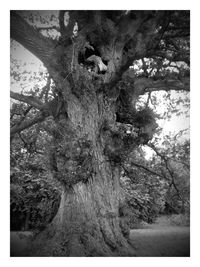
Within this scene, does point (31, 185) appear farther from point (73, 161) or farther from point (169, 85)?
point (169, 85)

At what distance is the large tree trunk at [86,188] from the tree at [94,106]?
14mm

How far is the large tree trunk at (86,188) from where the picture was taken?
374cm

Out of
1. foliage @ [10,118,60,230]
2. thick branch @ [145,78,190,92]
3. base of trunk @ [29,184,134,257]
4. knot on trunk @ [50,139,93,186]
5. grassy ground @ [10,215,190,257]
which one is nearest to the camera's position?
base of trunk @ [29,184,134,257]

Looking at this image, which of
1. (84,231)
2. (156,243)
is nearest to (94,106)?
(84,231)

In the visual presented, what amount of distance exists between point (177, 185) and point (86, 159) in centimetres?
286

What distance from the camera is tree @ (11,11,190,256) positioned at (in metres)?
3.88

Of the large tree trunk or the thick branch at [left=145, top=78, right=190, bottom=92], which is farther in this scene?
the thick branch at [left=145, top=78, right=190, bottom=92]

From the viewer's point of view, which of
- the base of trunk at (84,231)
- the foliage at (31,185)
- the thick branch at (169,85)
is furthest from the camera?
the foliage at (31,185)

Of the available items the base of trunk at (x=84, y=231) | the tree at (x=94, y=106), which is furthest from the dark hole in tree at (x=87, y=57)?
the base of trunk at (x=84, y=231)

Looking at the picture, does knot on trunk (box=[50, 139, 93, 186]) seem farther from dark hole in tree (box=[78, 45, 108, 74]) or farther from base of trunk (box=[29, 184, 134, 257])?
dark hole in tree (box=[78, 45, 108, 74])

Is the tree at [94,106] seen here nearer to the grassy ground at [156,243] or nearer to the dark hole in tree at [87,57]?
the dark hole in tree at [87,57]

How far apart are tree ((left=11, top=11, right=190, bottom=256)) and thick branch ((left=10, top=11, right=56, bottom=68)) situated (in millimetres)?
15

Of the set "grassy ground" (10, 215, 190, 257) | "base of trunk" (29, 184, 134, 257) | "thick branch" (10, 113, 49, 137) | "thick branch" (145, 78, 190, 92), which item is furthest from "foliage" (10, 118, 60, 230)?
"thick branch" (145, 78, 190, 92)
